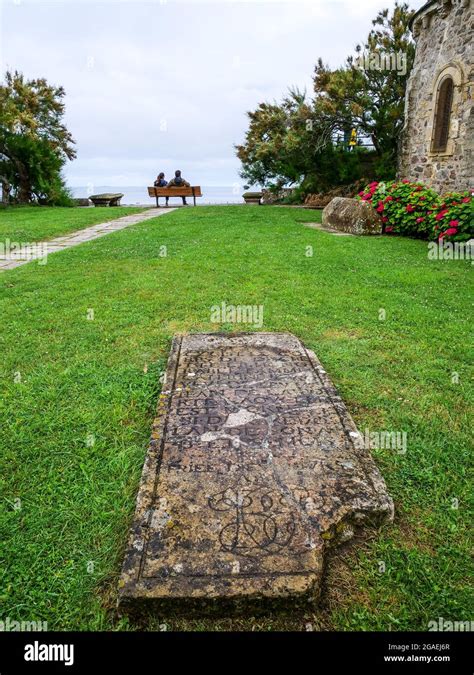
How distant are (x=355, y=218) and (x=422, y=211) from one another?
142cm

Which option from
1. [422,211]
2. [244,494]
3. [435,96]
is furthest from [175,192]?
[244,494]

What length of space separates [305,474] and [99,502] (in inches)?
40.9

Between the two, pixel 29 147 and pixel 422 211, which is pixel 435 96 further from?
pixel 29 147

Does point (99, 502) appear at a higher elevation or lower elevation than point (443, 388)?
lower

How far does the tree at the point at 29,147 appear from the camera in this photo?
16.9 metres

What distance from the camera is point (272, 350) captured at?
12.6ft

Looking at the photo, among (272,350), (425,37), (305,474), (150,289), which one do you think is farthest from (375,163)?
(305,474)

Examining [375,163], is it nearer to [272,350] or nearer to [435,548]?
[272,350]

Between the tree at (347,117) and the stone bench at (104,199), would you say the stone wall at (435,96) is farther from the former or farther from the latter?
the stone bench at (104,199)

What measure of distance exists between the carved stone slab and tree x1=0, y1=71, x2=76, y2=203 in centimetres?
1701

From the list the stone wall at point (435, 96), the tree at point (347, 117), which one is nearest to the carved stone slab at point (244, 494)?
the stone wall at point (435, 96)

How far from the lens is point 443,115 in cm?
1148
